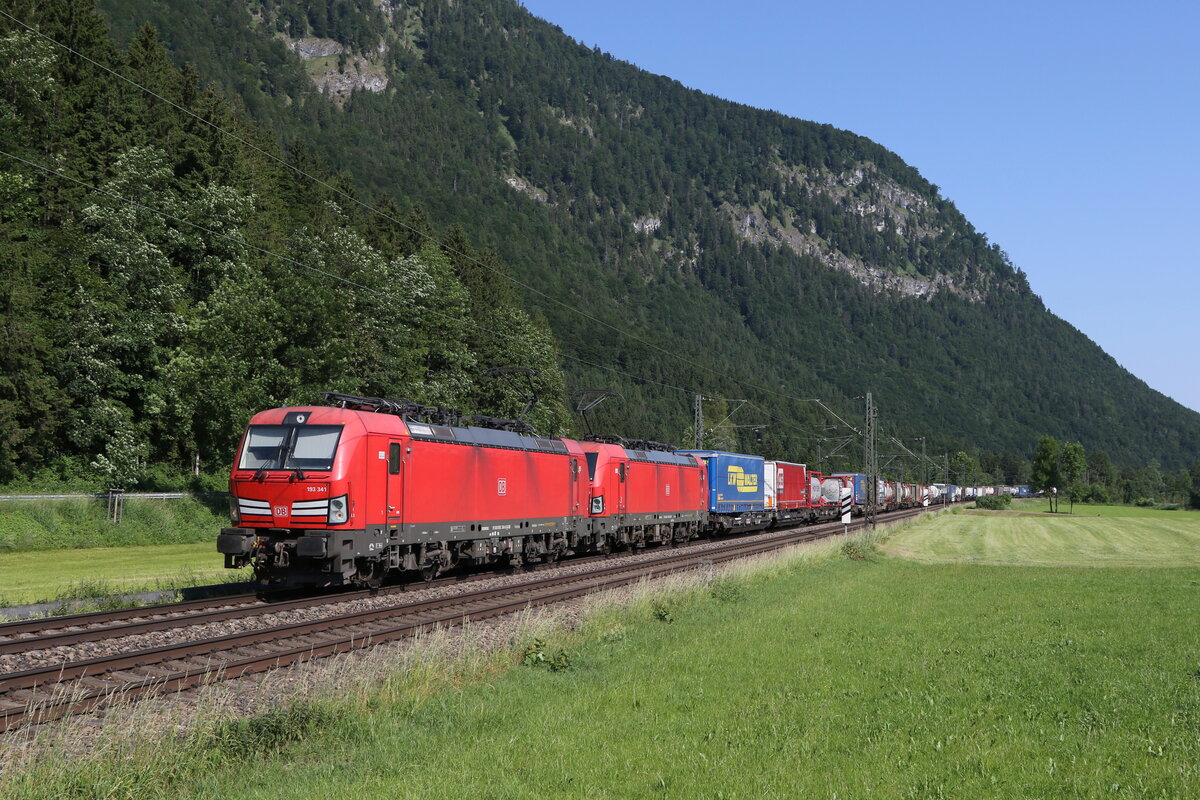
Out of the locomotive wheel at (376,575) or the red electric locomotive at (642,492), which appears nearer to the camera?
the locomotive wheel at (376,575)

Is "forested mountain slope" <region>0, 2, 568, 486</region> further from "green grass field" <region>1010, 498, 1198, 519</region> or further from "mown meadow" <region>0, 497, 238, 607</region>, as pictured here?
"green grass field" <region>1010, 498, 1198, 519</region>

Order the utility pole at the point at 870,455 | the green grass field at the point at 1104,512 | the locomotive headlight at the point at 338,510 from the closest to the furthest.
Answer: the locomotive headlight at the point at 338,510 < the utility pole at the point at 870,455 < the green grass field at the point at 1104,512

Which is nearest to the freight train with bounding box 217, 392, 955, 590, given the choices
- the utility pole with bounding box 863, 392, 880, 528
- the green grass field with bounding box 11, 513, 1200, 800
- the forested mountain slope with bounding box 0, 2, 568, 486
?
the green grass field with bounding box 11, 513, 1200, 800

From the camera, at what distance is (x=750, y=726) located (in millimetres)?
9914

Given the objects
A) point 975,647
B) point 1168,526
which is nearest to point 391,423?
point 975,647

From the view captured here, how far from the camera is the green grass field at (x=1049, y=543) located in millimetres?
42094

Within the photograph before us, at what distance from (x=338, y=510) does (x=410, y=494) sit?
266cm

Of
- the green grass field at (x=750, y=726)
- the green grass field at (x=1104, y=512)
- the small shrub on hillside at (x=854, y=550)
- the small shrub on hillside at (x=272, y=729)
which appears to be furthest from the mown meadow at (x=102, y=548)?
the green grass field at (x=1104, y=512)

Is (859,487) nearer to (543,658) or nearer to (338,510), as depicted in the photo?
(338,510)

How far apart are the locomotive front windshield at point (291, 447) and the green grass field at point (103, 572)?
4.43 metres

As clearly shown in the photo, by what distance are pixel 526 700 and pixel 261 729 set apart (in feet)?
10.3

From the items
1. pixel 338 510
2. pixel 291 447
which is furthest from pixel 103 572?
pixel 338 510

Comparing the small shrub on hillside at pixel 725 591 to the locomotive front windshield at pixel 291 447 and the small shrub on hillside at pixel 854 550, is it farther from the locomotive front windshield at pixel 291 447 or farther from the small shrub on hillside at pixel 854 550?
the small shrub on hillside at pixel 854 550

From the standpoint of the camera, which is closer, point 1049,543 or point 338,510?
point 338,510
